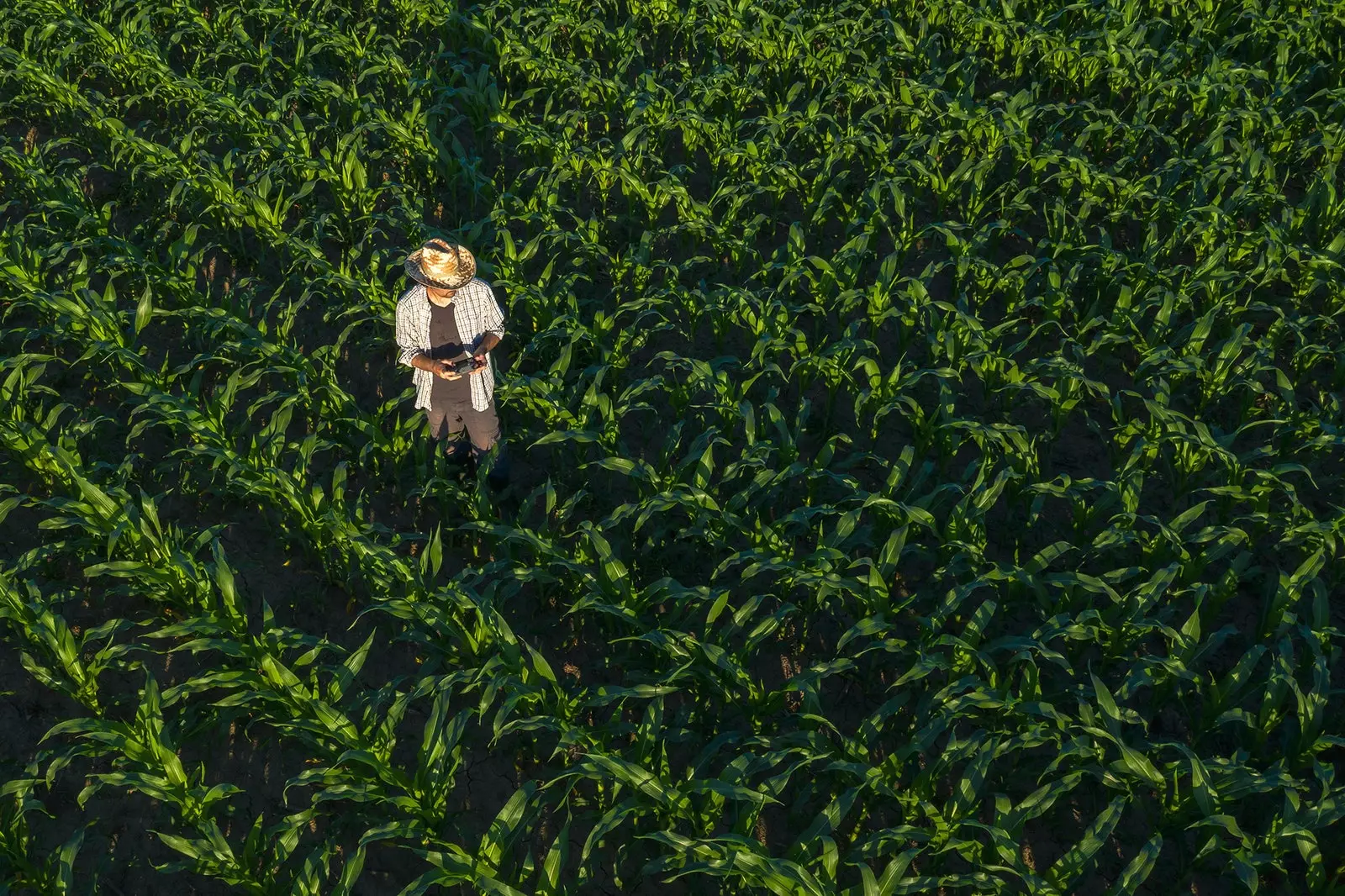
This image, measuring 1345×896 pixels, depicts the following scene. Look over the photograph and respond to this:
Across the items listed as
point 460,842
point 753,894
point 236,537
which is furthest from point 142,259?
point 753,894

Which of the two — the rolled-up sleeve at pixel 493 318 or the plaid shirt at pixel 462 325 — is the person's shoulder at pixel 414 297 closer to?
the plaid shirt at pixel 462 325

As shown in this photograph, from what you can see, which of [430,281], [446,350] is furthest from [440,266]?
[446,350]

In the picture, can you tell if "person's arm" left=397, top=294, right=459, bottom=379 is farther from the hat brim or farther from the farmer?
the hat brim

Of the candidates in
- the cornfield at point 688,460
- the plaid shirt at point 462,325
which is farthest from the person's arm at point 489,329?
the cornfield at point 688,460

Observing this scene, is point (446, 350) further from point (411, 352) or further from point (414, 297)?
point (414, 297)

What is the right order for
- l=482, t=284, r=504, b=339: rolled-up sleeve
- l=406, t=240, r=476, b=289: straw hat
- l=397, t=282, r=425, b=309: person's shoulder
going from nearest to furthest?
l=406, t=240, r=476, b=289: straw hat < l=397, t=282, r=425, b=309: person's shoulder < l=482, t=284, r=504, b=339: rolled-up sleeve

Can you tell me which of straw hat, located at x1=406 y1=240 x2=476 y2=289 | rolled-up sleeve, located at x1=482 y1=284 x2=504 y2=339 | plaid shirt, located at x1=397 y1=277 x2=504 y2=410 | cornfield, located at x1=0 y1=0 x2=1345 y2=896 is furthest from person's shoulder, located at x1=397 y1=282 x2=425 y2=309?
cornfield, located at x1=0 y1=0 x2=1345 y2=896
